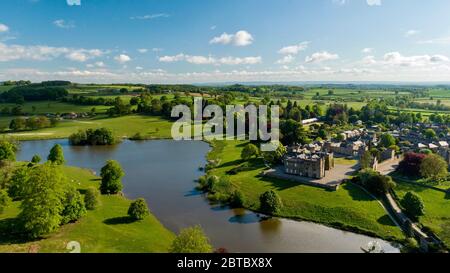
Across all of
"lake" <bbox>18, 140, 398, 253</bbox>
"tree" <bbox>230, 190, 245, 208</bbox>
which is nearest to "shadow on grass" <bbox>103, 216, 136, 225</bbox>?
"lake" <bbox>18, 140, 398, 253</bbox>

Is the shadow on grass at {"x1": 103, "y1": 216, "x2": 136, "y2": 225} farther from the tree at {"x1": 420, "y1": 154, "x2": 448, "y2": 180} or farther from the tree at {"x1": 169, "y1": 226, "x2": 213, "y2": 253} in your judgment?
the tree at {"x1": 420, "y1": 154, "x2": 448, "y2": 180}

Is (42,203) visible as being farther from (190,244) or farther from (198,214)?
(198,214)

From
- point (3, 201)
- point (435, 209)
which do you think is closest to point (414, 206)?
point (435, 209)

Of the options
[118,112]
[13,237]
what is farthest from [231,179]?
[118,112]

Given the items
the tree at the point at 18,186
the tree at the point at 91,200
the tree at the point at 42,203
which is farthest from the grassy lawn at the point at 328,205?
the tree at the point at 18,186

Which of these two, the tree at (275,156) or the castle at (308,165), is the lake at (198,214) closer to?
the tree at (275,156)

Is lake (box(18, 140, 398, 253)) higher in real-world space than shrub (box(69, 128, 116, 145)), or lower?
lower

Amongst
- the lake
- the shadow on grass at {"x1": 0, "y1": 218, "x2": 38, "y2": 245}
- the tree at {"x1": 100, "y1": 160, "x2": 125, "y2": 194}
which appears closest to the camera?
the shadow on grass at {"x1": 0, "y1": 218, "x2": 38, "y2": 245}
